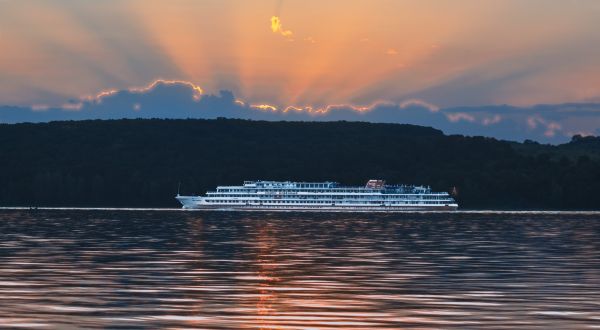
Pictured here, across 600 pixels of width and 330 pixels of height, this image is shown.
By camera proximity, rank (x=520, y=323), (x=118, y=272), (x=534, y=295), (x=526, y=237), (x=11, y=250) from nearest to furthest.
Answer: (x=520, y=323), (x=534, y=295), (x=118, y=272), (x=11, y=250), (x=526, y=237)

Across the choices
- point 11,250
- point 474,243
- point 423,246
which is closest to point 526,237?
point 474,243

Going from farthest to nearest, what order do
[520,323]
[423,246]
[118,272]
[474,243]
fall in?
[474,243] < [423,246] < [118,272] < [520,323]

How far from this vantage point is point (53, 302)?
5353 centimetres

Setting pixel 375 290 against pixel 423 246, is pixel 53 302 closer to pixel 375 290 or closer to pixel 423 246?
pixel 375 290

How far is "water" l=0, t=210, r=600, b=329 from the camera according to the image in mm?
47875

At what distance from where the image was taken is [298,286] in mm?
62375

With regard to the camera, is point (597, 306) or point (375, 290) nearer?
point (597, 306)

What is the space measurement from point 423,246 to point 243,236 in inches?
1151

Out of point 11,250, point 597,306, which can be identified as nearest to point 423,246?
point 11,250

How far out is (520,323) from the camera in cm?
4669

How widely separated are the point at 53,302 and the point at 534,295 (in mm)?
22336

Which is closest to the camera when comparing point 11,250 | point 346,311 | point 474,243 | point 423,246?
point 346,311

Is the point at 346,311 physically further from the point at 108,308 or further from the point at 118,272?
the point at 118,272

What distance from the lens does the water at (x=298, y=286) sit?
47.9m
